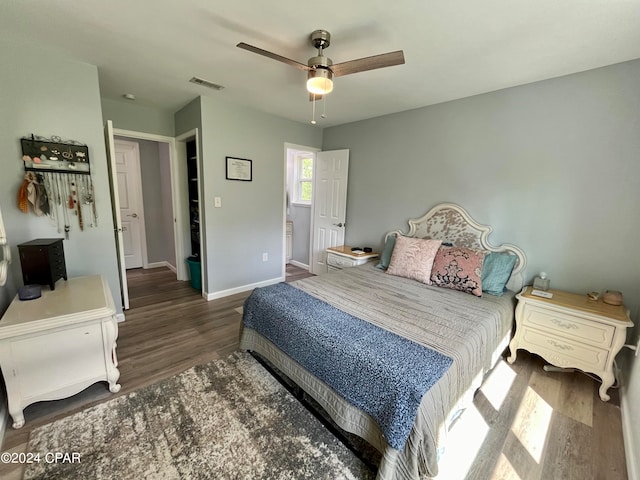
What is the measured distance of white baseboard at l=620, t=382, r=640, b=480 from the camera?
4.61 ft

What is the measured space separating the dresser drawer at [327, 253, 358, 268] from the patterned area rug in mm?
1846

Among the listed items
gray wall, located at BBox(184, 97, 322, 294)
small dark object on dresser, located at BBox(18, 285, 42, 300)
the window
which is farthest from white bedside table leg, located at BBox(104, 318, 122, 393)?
the window

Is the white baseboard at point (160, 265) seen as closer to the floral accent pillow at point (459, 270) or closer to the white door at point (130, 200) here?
the white door at point (130, 200)

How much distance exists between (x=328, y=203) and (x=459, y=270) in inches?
91.3

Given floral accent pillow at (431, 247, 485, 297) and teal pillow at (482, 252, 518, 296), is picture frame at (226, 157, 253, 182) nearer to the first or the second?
floral accent pillow at (431, 247, 485, 297)

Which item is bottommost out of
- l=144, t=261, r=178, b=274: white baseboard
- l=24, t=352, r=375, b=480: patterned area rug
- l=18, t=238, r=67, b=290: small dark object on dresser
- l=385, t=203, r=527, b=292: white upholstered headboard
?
l=24, t=352, r=375, b=480: patterned area rug

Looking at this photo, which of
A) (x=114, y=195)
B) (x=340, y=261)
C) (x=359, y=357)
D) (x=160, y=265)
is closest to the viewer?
(x=359, y=357)

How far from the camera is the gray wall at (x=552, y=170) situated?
2088mm

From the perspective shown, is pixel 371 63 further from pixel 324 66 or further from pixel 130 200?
pixel 130 200

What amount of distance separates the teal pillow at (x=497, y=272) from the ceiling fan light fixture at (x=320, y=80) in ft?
6.95

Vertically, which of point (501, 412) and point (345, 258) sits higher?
point (345, 258)

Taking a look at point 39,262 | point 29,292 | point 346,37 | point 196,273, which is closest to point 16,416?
point 29,292

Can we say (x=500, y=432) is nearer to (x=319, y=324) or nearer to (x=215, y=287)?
(x=319, y=324)

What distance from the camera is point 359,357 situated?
4.74 ft
